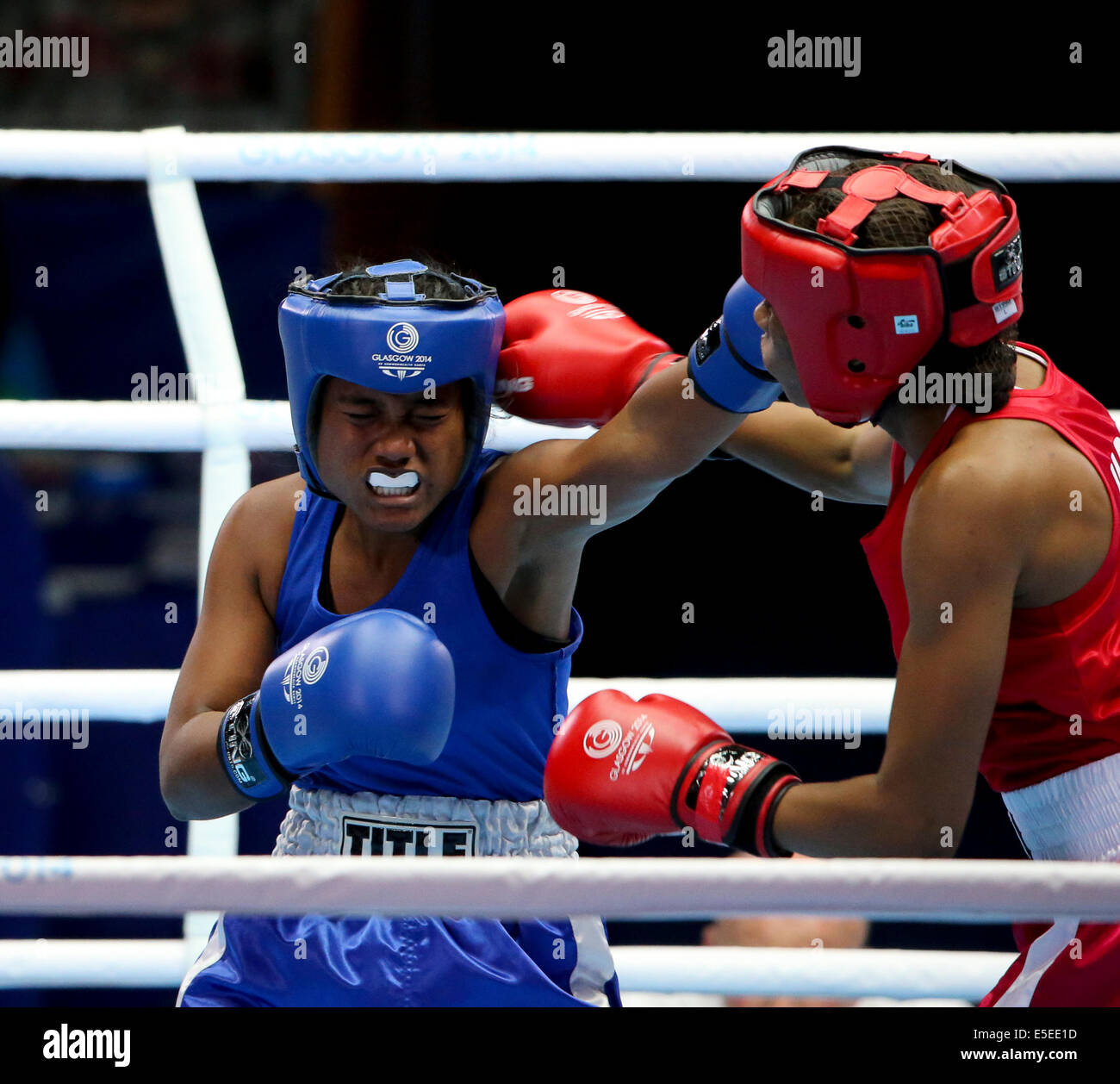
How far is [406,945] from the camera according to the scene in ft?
5.30

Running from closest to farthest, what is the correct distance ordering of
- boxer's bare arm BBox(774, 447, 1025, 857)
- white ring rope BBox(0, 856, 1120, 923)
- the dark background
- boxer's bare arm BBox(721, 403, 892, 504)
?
white ring rope BBox(0, 856, 1120, 923)
boxer's bare arm BBox(774, 447, 1025, 857)
boxer's bare arm BBox(721, 403, 892, 504)
the dark background

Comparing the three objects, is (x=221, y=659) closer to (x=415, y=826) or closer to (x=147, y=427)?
(x=415, y=826)

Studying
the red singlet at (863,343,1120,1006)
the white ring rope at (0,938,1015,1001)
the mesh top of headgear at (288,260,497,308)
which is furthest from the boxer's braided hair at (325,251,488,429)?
the white ring rope at (0,938,1015,1001)

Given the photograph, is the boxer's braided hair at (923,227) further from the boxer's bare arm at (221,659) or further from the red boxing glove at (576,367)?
the boxer's bare arm at (221,659)

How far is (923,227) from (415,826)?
2.69 ft

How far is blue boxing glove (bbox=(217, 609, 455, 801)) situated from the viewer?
1.51 metres

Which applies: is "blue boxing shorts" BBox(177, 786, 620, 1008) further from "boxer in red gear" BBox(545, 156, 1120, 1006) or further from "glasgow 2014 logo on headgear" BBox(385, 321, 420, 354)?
"glasgow 2014 logo on headgear" BBox(385, 321, 420, 354)

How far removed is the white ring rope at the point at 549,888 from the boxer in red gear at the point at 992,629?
209 millimetres

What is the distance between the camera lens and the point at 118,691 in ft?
6.84

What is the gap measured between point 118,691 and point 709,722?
912mm

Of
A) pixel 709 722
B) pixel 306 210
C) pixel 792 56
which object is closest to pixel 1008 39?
pixel 792 56

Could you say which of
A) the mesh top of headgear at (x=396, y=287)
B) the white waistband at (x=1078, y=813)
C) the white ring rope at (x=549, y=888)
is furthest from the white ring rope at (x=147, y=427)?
the white ring rope at (x=549, y=888)

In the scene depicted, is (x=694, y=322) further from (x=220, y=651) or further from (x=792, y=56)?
(x=220, y=651)

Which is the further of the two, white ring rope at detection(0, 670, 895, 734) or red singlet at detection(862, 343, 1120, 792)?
white ring rope at detection(0, 670, 895, 734)
